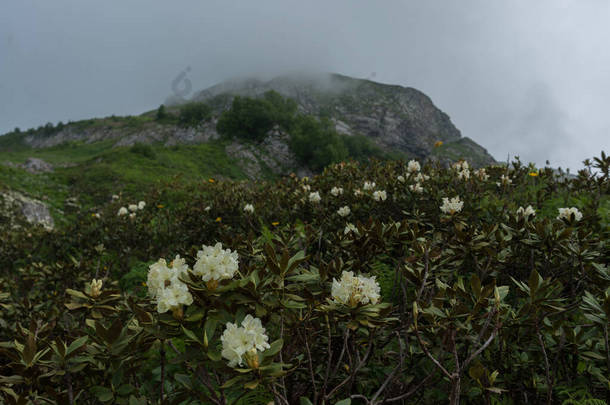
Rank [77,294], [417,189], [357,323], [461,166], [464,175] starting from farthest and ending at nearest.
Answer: [461,166], [464,175], [417,189], [77,294], [357,323]

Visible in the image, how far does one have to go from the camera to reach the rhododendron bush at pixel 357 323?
113cm

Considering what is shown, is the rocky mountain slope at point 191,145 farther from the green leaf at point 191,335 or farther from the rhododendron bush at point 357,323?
the green leaf at point 191,335

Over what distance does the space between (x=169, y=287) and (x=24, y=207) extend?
12.1 metres

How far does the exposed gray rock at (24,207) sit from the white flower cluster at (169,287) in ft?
31.8

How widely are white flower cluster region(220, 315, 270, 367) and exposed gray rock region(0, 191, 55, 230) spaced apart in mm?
10110

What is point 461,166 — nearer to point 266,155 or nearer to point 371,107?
point 266,155

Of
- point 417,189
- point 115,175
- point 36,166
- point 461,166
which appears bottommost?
point 36,166

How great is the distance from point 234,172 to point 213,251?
24.4 m

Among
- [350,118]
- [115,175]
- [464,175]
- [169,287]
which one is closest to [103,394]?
[169,287]

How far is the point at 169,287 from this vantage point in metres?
1.08

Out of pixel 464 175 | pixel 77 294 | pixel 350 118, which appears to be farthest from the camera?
pixel 350 118

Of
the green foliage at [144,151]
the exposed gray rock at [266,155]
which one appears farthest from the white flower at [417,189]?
the exposed gray rock at [266,155]

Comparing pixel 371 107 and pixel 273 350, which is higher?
pixel 371 107

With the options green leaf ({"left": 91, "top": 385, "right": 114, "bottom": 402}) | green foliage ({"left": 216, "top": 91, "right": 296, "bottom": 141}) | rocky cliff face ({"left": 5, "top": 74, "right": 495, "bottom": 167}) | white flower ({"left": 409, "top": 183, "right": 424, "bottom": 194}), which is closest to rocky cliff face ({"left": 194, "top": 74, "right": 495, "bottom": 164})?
rocky cliff face ({"left": 5, "top": 74, "right": 495, "bottom": 167})
